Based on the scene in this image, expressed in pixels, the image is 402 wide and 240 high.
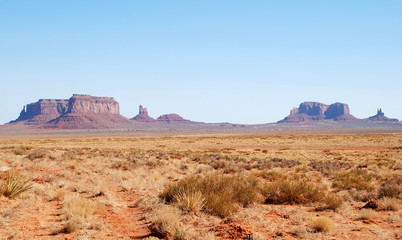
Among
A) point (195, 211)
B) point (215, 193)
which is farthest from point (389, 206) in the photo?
point (195, 211)

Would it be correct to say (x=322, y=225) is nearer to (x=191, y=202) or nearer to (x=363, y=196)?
(x=191, y=202)

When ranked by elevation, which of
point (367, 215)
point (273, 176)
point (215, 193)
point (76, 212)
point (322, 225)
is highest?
point (215, 193)

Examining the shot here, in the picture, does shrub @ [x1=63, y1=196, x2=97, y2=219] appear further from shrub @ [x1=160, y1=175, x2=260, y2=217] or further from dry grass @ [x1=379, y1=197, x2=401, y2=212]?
dry grass @ [x1=379, y1=197, x2=401, y2=212]

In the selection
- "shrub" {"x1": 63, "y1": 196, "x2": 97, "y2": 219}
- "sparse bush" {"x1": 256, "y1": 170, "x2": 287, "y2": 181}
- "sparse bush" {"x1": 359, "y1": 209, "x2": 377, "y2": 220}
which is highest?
"shrub" {"x1": 63, "y1": 196, "x2": 97, "y2": 219}

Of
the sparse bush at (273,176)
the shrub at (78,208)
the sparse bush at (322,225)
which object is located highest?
the shrub at (78,208)

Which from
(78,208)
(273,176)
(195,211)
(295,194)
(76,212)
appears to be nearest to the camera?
(76,212)

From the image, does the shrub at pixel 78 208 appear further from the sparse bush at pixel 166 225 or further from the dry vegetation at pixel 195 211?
the sparse bush at pixel 166 225

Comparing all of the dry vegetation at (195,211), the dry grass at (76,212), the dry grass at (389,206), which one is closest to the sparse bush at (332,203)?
the dry vegetation at (195,211)

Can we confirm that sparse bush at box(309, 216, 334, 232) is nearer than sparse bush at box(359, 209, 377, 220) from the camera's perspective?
Yes

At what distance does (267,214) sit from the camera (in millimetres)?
9000

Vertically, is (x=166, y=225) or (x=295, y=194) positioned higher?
(x=166, y=225)

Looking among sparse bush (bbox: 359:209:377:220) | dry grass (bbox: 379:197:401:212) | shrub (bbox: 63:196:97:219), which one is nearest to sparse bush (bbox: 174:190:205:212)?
shrub (bbox: 63:196:97:219)

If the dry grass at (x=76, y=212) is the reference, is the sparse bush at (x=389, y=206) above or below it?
below

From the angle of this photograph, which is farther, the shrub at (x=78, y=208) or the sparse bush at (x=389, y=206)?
the sparse bush at (x=389, y=206)
